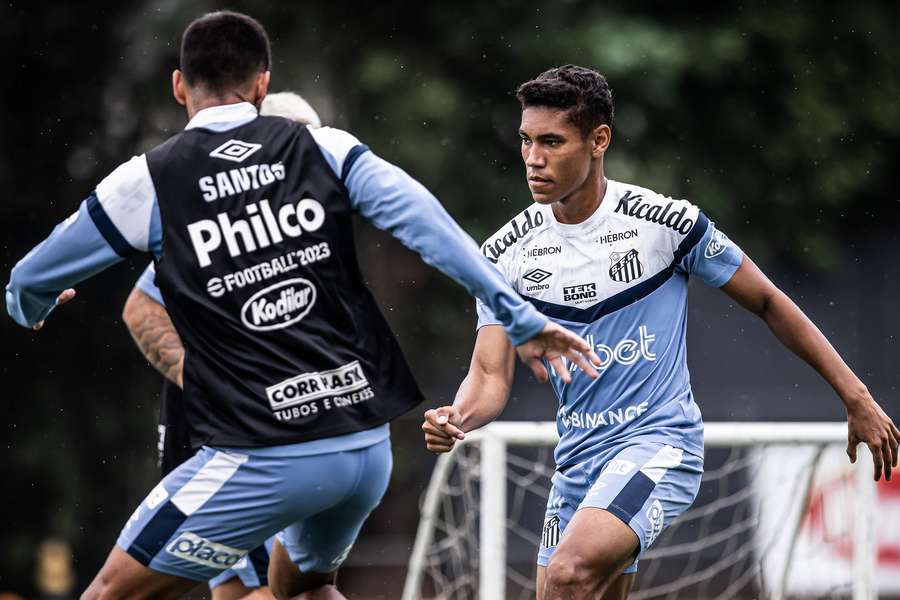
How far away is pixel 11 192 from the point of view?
13.5 m

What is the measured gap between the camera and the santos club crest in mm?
4938

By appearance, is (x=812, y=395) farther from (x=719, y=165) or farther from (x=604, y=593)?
(x=604, y=593)

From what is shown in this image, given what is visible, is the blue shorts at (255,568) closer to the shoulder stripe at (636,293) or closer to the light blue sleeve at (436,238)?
the shoulder stripe at (636,293)

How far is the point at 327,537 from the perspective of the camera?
172 inches

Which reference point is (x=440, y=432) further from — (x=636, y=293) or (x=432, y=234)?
(x=636, y=293)

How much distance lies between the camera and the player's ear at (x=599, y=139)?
5066 millimetres

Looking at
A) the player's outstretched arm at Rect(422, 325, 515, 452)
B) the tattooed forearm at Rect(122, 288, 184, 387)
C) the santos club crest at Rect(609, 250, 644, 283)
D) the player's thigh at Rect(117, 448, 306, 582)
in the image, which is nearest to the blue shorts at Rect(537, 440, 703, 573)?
the player's outstretched arm at Rect(422, 325, 515, 452)

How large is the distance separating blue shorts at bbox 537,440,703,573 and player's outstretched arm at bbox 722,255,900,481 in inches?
21.3

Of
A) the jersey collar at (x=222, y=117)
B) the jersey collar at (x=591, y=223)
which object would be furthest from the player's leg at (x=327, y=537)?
the jersey collar at (x=591, y=223)

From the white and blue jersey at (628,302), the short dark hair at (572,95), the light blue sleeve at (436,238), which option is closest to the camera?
the light blue sleeve at (436,238)

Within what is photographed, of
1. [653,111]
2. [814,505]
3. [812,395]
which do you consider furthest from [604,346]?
[812,395]

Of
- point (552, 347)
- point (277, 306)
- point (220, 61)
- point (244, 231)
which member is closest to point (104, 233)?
point (244, 231)

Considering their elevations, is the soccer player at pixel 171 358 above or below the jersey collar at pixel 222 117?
below

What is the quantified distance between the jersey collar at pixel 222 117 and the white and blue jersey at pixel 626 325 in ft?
4.35
